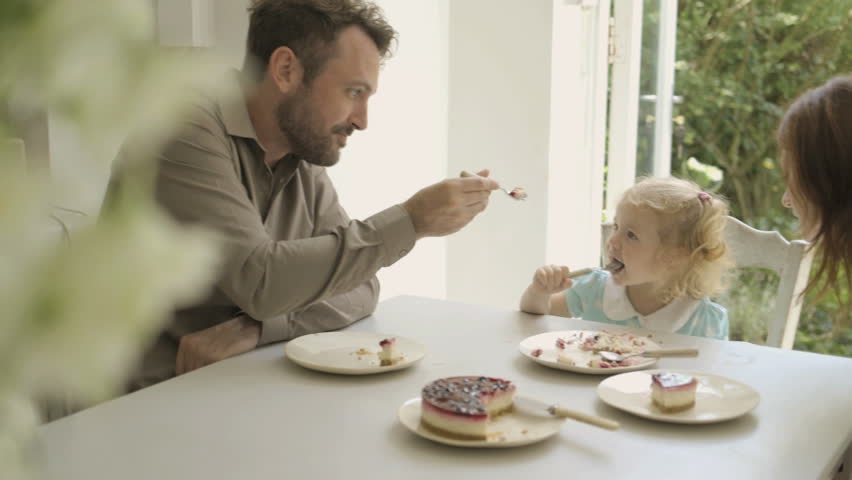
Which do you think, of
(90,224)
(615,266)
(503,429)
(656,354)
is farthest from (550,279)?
(90,224)

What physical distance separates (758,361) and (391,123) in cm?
193

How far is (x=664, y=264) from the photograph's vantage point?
2.10m

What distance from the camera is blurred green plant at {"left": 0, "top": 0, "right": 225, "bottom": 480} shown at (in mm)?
211

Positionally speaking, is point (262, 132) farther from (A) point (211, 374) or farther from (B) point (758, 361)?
(B) point (758, 361)

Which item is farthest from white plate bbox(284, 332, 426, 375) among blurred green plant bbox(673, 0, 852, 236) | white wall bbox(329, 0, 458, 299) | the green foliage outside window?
blurred green plant bbox(673, 0, 852, 236)

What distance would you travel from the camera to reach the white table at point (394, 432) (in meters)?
1.04

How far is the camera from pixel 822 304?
15.0 ft

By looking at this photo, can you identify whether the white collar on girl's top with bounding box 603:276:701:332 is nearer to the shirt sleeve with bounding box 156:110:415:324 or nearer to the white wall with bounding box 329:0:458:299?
the shirt sleeve with bounding box 156:110:415:324

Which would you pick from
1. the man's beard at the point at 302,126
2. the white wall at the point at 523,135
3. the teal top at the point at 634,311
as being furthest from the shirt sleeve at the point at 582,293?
the white wall at the point at 523,135

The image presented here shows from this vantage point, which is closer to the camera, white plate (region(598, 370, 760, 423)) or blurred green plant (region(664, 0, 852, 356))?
white plate (region(598, 370, 760, 423))

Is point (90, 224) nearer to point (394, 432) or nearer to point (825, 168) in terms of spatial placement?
point (394, 432)

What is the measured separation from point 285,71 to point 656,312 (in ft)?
3.30

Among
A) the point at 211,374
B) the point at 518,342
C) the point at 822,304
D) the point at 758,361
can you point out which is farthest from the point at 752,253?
the point at 822,304

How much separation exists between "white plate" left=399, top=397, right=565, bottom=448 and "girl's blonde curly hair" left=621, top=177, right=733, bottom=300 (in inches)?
40.7
